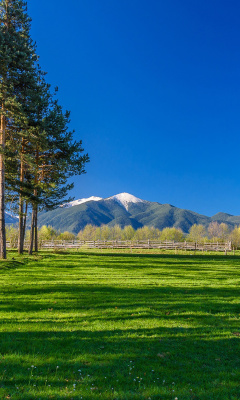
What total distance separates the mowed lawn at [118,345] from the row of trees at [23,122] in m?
13.5

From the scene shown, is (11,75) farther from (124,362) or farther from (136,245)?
(136,245)

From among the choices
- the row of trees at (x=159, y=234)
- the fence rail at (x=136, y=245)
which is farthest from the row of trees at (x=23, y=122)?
the row of trees at (x=159, y=234)

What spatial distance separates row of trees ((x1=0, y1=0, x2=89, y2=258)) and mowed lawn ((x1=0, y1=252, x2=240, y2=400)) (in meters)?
13.5

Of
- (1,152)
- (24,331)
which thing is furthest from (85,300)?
(1,152)

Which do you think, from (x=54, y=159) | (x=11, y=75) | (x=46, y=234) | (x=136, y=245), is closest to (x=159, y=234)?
(x=46, y=234)

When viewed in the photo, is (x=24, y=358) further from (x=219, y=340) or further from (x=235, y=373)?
(x=219, y=340)

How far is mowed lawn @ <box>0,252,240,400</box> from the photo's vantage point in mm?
4391

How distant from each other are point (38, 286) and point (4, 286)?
1.46m

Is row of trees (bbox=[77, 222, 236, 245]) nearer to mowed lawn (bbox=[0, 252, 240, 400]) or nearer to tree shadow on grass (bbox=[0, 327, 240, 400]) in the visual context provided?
mowed lawn (bbox=[0, 252, 240, 400])

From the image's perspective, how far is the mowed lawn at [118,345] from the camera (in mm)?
4391

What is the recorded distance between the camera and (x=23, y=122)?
22484 mm

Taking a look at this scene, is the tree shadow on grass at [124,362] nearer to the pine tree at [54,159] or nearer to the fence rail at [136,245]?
the pine tree at [54,159]

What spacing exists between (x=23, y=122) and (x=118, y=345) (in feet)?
68.1

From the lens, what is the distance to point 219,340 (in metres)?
6.66
